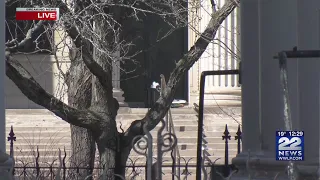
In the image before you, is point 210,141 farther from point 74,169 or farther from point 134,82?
point 74,169

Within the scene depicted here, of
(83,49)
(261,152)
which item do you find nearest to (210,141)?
(83,49)

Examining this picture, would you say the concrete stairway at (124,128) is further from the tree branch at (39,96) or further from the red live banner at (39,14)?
the red live banner at (39,14)

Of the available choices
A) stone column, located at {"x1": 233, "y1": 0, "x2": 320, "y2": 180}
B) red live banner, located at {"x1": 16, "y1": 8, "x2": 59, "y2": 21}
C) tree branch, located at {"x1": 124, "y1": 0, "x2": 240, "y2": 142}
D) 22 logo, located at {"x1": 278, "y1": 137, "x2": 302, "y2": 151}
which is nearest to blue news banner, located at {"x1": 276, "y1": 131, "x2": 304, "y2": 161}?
22 logo, located at {"x1": 278, "y1": 137, "x2": 302, "y2": 151}

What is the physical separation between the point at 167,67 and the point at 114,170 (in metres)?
8.56

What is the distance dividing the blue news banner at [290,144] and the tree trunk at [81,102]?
550 centimetres

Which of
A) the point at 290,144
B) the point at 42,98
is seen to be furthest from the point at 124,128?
the point at 290,144

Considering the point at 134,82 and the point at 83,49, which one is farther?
the point at 134,82

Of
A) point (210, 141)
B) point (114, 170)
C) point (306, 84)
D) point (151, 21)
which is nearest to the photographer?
point (306, 84)

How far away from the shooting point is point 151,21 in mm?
17438

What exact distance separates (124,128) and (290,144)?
10.2 metres

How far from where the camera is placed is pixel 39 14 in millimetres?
9000

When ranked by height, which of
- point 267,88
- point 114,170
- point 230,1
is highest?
point 230,1

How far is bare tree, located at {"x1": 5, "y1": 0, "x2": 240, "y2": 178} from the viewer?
358 inches

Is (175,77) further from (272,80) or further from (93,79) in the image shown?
(272,80)
